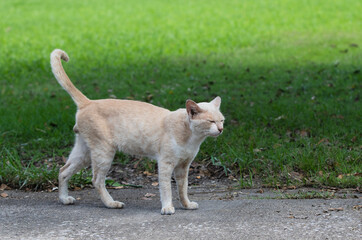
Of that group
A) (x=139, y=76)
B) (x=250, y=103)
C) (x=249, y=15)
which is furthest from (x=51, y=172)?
(x=249, y=15)

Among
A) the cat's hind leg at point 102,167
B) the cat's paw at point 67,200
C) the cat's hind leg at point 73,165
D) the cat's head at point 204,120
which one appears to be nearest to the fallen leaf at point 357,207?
the cat's head at point 204,120

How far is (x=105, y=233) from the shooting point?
414 cm

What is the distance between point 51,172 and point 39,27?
10.5m

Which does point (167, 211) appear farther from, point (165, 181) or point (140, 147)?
point (140, 147)

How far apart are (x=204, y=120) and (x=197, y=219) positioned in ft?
2.75

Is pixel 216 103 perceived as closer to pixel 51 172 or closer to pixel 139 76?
pixel 51 172

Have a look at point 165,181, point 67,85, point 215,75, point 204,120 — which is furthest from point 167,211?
point 215,75

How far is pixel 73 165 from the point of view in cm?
514

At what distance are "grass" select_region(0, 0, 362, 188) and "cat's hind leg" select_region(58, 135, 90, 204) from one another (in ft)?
2.22

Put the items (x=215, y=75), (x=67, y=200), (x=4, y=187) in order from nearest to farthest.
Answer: (x=67, y=200) < (x=4, y=187) < (x=215, y=75)

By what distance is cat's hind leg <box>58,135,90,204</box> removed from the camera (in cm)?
508

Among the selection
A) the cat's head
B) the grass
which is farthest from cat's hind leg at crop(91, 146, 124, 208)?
the grass

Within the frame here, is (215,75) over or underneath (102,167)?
over

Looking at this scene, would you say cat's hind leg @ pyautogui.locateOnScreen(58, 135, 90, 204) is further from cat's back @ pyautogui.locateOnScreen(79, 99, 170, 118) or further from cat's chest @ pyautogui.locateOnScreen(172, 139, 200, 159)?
cat's chest @ pyautogui.locateOnScreen(172, 139, 200, 159)
